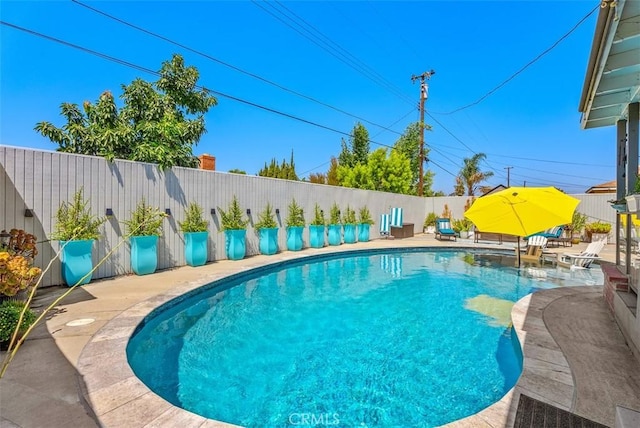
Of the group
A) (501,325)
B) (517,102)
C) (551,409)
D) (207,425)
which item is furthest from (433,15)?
(207,425)

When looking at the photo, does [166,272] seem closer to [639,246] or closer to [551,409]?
[551,409]

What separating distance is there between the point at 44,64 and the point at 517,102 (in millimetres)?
20539

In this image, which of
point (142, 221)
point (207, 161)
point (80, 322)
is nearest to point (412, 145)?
point (207, 161)

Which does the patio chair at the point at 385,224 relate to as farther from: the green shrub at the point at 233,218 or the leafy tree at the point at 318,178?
the leafy tree at the point at 318,178

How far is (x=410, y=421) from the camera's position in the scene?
2.83 metres

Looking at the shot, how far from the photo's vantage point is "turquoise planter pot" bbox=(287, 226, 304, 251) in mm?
10883

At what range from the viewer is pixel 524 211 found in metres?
7.53

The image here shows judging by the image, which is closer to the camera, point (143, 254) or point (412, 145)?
point (143, 254)

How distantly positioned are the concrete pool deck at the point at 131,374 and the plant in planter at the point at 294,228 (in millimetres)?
6252

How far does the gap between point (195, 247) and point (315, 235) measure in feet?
15.9

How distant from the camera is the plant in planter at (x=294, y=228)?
10.9 m

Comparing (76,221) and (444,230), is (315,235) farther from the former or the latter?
(76,221)

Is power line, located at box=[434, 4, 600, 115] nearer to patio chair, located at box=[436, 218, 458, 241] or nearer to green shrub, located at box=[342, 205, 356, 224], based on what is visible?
patio chair, located at box=[436, 218, 458, 241]

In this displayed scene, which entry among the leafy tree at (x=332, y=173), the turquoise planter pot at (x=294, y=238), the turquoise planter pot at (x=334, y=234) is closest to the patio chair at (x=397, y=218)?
the turquoise planter pot at (x=334, y=234)
